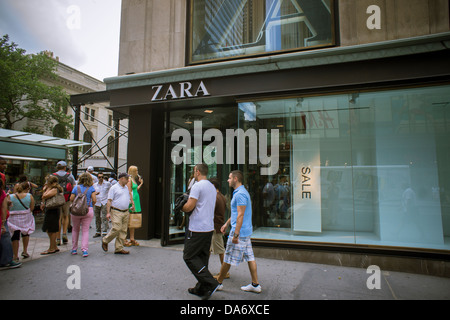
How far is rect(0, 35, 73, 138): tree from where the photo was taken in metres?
25.9

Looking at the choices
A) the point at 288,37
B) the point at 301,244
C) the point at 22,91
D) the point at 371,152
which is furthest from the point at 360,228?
the point at 22,91

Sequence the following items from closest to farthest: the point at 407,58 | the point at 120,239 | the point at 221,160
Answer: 1. the point at 407,58
2. the point at 120,239
3. the point at 221,160

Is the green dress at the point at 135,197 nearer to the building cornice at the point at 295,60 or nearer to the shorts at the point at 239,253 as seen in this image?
the building cornice at the point at 295,60

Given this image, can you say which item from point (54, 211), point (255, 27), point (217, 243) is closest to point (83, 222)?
point (54, 211)

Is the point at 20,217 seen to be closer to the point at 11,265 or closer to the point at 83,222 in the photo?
the point at 11,265

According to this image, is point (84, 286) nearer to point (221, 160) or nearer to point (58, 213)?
point (58, 213)

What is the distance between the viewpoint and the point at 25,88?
28.1 m

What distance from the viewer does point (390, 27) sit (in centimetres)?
565

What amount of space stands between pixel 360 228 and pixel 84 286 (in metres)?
5.68

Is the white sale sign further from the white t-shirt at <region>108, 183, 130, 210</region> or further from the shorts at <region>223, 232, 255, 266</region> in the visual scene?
the white t-shirt at <region>108, 183, 130, 210</region>

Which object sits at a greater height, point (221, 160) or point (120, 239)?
point (221, 160)

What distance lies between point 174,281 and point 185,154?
15.6ft

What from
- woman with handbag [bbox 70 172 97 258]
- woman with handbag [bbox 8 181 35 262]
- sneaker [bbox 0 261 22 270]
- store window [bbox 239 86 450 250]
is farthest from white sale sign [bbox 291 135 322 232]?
woman with handbag [bbox 8 181 35 262]

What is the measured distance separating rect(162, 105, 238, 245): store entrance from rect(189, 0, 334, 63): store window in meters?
1.66
